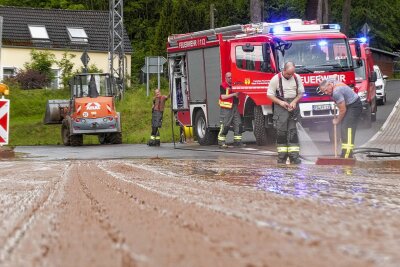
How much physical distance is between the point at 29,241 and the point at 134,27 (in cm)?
7188

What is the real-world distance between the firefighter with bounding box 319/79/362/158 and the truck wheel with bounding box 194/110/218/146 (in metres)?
8.82

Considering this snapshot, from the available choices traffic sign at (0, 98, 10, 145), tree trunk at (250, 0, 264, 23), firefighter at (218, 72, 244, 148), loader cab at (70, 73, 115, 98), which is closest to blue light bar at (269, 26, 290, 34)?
firefighter at (218, 72, 244, 148)

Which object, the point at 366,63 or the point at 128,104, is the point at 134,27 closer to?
the point at 128,104

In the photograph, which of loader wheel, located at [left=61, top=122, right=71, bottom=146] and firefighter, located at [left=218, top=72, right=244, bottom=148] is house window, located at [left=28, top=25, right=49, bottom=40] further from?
firefighter, located at [left=218, top=72, right=244, bottom=148]

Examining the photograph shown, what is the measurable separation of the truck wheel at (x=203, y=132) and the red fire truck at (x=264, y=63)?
59 millimetres

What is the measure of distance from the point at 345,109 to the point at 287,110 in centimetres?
100

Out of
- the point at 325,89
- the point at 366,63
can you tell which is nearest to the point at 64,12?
the point at 366,63

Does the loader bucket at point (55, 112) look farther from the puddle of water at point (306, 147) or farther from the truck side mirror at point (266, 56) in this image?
the puddle of water at point (306, 147)

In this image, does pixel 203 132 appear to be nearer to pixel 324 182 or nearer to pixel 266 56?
pixel 266 56

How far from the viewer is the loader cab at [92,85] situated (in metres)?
27.3

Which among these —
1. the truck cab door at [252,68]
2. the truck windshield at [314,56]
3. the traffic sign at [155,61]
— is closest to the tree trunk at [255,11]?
the traffic sign at [155,61]

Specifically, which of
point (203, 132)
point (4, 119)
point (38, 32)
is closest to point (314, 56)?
point (203, 132)

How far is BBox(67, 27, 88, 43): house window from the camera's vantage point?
56344mm

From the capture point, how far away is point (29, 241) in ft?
15.1
